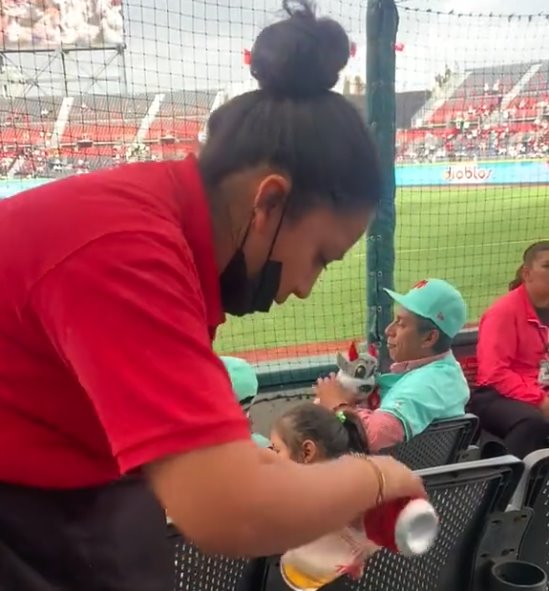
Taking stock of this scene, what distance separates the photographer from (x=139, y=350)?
3.11ft

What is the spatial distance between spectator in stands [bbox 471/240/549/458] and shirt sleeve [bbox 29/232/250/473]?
3342mm

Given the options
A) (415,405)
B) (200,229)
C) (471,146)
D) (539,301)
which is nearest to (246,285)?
(200,229)

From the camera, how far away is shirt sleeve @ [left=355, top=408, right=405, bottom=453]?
2943 millimetres

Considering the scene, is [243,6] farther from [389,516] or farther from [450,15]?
[389,516]

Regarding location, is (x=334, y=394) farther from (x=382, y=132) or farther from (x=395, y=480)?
(x=395, y=480)

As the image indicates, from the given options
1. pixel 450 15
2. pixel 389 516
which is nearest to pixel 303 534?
pixel 389 516

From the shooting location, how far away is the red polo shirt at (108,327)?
0.94 m

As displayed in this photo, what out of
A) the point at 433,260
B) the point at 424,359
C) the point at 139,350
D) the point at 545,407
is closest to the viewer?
the point at 139,350

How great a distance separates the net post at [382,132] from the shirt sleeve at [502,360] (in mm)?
538

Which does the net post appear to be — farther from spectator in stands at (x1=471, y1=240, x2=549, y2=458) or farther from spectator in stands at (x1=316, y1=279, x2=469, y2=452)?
spectator in stands at (x1=316, y1=279, x2=469, y2=452)

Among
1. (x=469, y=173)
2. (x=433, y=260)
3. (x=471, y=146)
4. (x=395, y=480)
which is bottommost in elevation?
(x=433, y=260)

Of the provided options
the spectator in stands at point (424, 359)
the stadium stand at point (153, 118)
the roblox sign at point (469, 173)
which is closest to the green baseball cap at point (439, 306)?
the spectator in stands at point (424, 359)

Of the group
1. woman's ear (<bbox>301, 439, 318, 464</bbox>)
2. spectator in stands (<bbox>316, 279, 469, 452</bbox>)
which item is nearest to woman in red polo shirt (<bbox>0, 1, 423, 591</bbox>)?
woman's ear (<bbox>301, 439, 318, 464</bbox>)

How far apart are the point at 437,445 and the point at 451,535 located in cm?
103
